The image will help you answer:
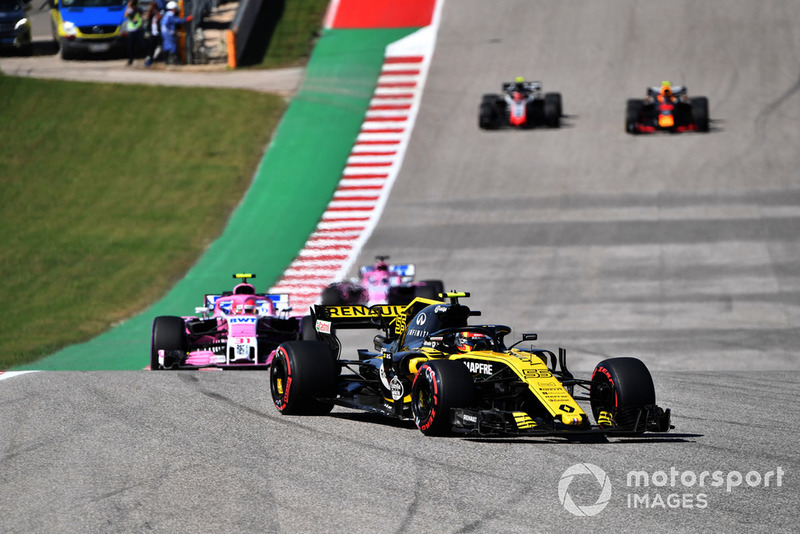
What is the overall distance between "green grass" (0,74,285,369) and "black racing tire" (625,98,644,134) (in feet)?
35.0

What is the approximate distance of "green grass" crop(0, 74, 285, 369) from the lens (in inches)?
990

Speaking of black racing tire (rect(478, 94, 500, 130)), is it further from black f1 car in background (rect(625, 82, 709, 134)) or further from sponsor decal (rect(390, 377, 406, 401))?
sponsor decal (rect(390, 377, 406, 401))

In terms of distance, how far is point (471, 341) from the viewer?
1265 centimetres

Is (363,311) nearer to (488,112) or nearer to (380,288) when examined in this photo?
(380,288)

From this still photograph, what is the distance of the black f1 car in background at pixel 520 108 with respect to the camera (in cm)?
3409

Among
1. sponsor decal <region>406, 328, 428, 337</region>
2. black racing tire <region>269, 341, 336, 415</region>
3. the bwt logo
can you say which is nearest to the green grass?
black racing tire <region>269, 341, 336, 415</region>

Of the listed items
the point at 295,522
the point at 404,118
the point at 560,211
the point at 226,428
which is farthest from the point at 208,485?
the point at 404,118

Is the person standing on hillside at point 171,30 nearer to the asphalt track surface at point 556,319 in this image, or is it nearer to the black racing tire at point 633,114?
the asphalt track surface at point 556,319

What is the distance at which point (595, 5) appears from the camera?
1686 inches

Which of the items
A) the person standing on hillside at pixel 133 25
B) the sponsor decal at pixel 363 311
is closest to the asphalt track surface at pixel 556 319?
the sponsor decal at pixel 363 311

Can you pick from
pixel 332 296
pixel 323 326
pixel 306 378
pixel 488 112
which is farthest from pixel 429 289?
pixel 488 112

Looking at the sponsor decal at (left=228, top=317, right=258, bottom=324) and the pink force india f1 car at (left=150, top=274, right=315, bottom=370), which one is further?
the sponsor decal at (left=228, top=317, right=258, bottom=324)

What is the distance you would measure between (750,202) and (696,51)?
11.7 meters

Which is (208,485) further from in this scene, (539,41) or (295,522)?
(539,41)
